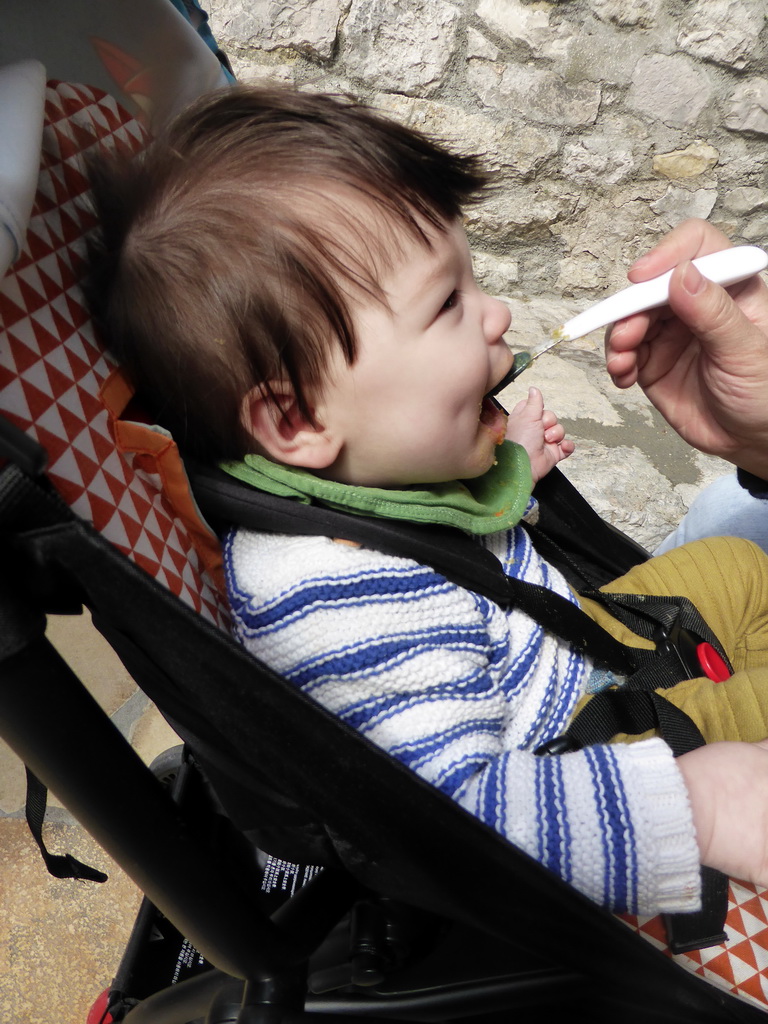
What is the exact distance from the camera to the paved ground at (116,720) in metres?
1.21

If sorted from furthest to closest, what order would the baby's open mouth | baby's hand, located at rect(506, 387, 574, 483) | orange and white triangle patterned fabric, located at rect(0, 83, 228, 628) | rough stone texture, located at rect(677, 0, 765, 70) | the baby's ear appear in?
1. rough stone texture, located at rect(677, 0, 765, 70)
2. baby's hand, located at rect(506, 387, 574, 483)
3. the baby's open mouth
4. the baby's ear
5. orange and white triangle patterned fabric, located at rect(0, 83, 228, 628)

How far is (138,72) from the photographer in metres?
0.86

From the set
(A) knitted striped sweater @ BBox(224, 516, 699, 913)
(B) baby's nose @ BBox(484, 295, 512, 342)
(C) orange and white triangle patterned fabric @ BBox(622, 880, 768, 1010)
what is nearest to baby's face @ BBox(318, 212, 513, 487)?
(B) baby's nose @ BBox(484, 295, 512, 342)

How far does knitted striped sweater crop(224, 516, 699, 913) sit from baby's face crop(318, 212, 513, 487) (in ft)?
0.36

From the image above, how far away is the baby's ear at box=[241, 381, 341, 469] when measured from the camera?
763mm

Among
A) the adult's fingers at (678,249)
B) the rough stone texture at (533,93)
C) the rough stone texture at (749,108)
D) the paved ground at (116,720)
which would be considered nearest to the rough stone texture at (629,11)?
the rough stone texture at (533,93)

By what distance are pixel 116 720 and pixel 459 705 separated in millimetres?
1001

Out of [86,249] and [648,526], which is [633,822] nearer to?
[86,249]

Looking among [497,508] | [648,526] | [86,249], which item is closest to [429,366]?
[497,508]

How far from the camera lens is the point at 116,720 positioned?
152cm

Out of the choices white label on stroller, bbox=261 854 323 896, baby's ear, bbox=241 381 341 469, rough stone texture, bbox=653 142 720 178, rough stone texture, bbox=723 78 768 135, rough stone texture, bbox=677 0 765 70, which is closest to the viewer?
baby's ear, bbox=241 381 341 469

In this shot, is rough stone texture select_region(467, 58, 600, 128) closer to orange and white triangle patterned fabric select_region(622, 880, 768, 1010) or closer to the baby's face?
the baby's face

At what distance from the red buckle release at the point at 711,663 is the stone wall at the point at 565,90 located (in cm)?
149

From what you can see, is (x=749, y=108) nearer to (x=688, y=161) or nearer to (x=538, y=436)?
(x=688, y=161)
